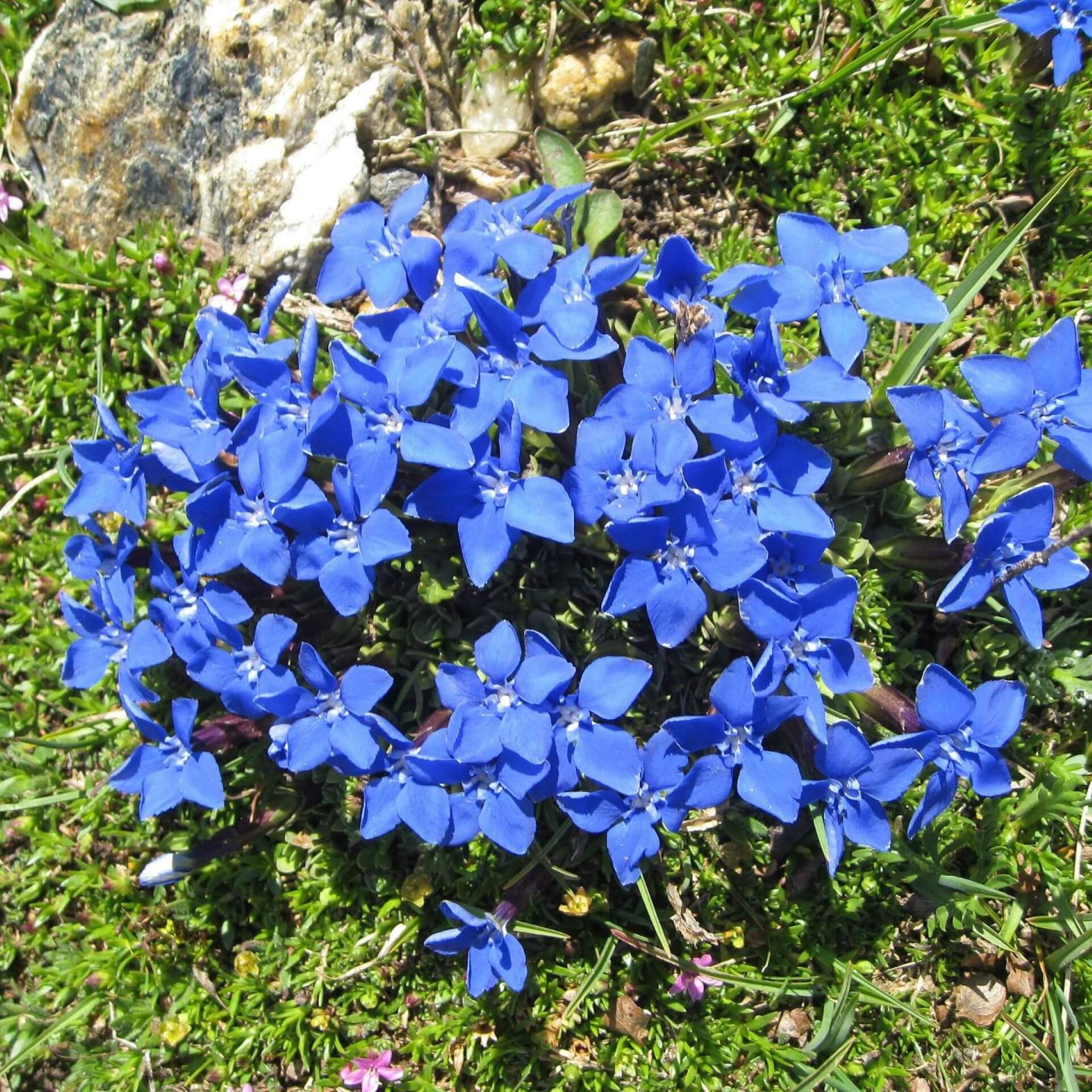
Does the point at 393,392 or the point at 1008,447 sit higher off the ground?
the point at 393,392

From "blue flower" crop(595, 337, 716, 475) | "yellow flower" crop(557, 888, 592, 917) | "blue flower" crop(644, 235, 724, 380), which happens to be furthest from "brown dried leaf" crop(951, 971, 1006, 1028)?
"blue flower" crop(644, 235, 724, 380)

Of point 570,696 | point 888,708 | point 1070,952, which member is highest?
point 570,696

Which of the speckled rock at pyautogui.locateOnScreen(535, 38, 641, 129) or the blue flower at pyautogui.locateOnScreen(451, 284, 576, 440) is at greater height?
the speckled rock at pyautogui.locateOnScreen(535, 38, 641, 129)

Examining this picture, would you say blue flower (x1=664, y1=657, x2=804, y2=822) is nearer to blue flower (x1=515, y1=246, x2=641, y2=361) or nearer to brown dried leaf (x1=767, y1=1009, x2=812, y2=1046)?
blue flower (x1=515, y1=246, x2=641, y2=361)

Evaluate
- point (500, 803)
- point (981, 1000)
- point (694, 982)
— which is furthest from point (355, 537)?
point (981, 1000)

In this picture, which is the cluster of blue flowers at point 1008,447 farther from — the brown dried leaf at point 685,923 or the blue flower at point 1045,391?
the brown dried leaf at point 685,923

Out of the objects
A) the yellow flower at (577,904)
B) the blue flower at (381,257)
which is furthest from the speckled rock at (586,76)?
the yellow flower at (577,904)

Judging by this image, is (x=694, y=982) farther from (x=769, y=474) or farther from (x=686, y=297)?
(x=686, y=297)
